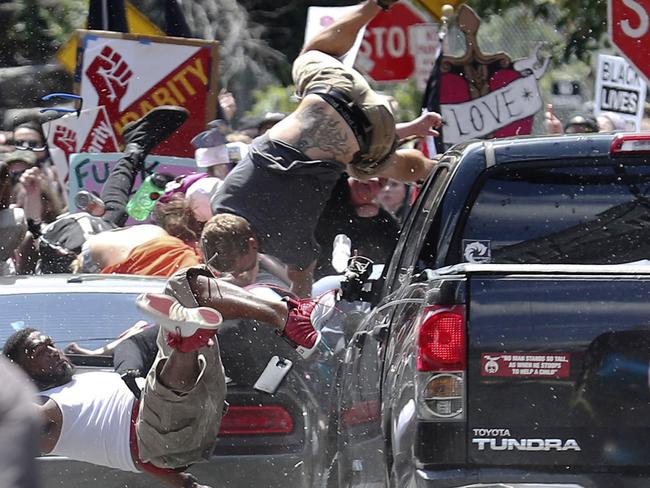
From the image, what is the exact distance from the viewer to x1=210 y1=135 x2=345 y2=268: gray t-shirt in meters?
7.12

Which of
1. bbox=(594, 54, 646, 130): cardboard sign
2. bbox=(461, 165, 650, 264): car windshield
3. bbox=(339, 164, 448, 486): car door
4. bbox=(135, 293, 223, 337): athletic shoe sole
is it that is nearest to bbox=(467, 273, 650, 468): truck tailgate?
bbox=(339, 164, 448, 486): car door

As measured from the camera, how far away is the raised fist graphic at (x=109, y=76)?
10.6 meters

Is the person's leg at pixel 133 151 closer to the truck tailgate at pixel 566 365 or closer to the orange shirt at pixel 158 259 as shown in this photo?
the orange shirt at pixel 158 259

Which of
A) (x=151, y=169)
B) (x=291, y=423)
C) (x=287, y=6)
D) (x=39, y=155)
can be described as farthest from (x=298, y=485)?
(x=287, y=6)

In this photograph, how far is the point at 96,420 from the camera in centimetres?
574

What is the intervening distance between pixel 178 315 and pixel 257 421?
0.70m

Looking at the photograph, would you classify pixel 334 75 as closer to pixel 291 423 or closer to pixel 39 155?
pixel 291 423

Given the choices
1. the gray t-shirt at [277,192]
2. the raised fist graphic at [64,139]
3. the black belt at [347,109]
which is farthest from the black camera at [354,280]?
the raised fist graphic at [64,139]

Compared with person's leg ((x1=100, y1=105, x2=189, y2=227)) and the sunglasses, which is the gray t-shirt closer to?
person's leg ((x1=100, y1=105, x2=189, y2=227))

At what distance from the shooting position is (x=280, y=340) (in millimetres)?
5906

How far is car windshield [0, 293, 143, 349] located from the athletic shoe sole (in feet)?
3.05

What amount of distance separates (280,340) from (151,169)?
4.35m

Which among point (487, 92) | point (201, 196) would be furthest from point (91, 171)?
point (487, 92)

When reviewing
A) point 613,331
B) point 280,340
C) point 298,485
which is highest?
point 613,331
